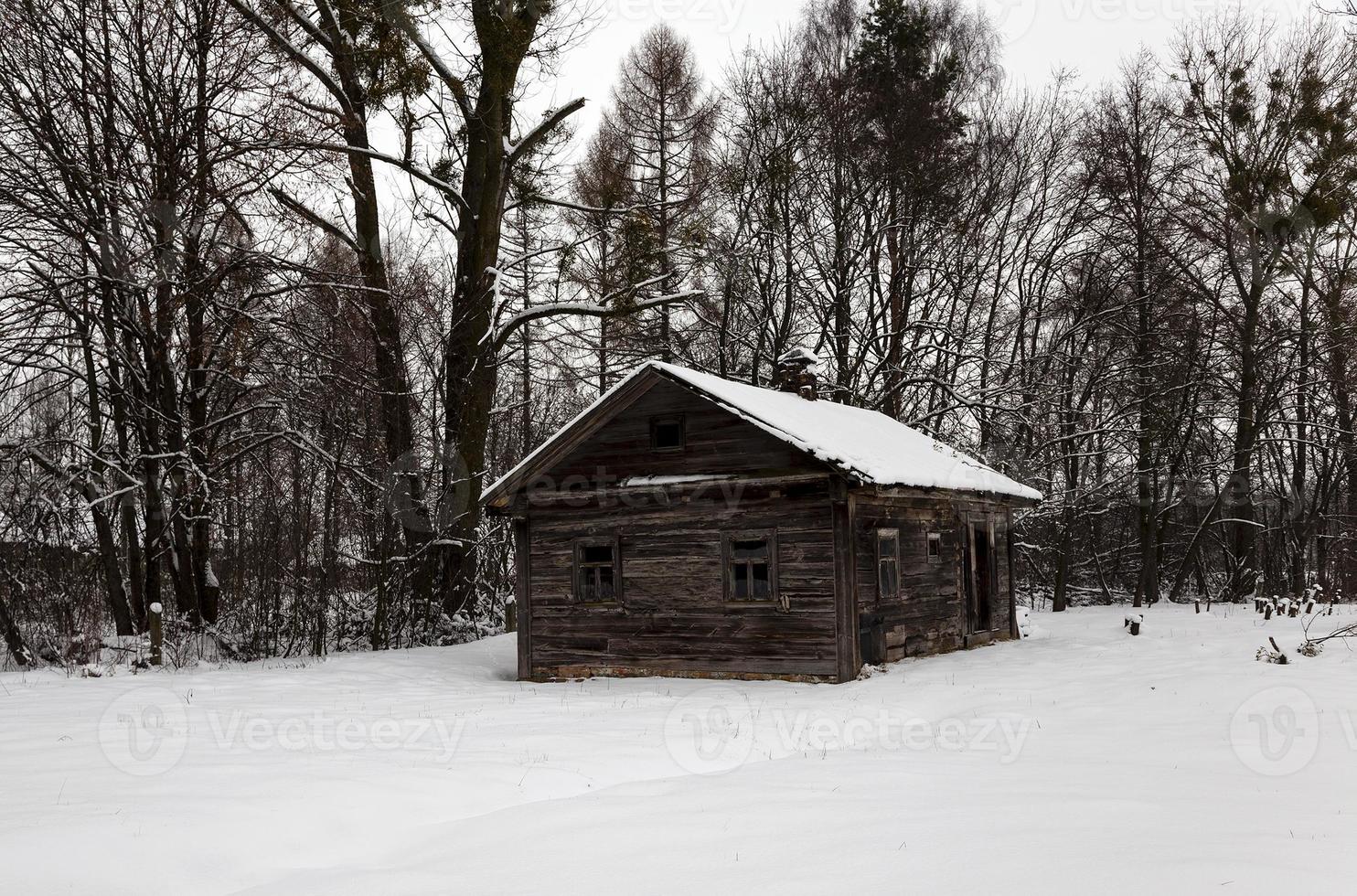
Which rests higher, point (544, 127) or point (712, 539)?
point (544, 127)

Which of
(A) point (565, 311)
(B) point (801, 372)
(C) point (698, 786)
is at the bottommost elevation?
(C) point (698, 786)

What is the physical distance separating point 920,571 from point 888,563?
1422 millimetres

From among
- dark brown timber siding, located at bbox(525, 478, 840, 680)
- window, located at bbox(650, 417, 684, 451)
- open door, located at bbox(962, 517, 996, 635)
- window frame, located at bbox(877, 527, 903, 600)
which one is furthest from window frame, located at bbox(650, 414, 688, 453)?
open door, located at bbox(962, 517, 996, 635)

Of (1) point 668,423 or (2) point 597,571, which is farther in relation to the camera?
(2) point 597,571

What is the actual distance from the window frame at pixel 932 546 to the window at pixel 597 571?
542 cm

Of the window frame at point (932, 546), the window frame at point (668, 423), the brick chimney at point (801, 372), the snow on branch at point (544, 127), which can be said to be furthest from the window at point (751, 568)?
the snow on branch at point (544, 127)

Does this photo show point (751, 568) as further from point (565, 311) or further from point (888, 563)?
point (565, 311)

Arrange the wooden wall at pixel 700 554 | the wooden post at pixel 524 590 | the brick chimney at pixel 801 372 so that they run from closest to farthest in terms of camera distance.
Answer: the wooden wall at pixel 700 554
the wooden post at pixel 524 590
the brick chimney at pixel 801 372

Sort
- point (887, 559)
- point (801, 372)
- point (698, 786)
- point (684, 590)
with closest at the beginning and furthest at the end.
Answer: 1. point (698, 786)
2. point (684, 590)
3. point (887, 559)
4. point (801, 372)

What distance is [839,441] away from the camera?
16016 mm

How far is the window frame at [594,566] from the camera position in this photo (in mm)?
16312

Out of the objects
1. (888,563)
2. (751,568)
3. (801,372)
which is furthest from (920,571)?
(801,372)

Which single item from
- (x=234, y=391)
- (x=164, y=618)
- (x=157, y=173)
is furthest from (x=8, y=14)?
(x=164, y=618)

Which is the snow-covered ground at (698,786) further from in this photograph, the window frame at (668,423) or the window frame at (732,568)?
the window frame at (668,423)
